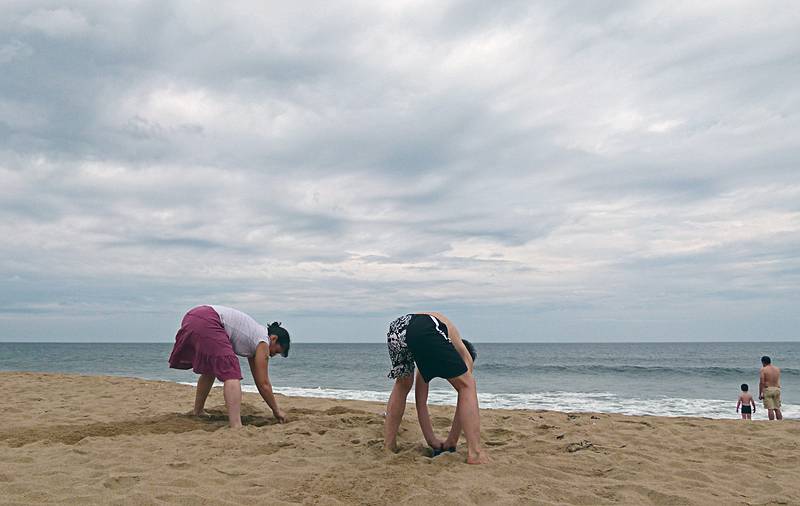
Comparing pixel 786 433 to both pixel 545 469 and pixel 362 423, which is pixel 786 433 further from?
pixel 362 423

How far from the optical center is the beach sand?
10.1 ft

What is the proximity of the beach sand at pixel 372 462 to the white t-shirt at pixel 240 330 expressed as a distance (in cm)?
72

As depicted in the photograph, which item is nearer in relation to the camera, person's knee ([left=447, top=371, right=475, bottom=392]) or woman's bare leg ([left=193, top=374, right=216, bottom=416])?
person's knee ([left=447, top=371, right=475, bottom=392])

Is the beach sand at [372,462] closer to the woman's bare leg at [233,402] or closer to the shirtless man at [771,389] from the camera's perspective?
the woman's bare leg at [233,402]

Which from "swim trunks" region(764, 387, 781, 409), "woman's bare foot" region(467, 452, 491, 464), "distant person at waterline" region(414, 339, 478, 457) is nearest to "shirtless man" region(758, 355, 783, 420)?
"swim trunks" region(764, 387, 781, 409)

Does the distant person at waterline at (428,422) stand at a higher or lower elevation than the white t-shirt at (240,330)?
lower

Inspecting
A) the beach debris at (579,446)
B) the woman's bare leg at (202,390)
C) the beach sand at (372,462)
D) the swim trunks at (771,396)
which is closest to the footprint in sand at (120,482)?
the beach sand at (372,462)

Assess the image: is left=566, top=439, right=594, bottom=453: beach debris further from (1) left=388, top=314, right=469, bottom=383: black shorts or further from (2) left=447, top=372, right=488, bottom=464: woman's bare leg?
(1) left=388, top=314, right=469, bottom=383: black shorts

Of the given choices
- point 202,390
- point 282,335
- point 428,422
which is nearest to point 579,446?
point 428,422

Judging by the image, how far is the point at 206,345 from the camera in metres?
5.14

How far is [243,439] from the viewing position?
4.39 metres

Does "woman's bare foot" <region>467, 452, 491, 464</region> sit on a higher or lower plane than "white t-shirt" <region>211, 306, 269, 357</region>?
lower

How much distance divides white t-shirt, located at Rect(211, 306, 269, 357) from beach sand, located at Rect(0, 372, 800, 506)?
0.72 metres

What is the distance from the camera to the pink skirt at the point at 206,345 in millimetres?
5059
